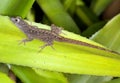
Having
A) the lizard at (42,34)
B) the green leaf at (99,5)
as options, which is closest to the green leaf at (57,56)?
the lizard at (42,34)

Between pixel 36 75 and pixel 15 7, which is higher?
pixel 15 7

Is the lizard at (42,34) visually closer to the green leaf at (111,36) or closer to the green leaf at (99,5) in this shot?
the green leaf at (111,36)

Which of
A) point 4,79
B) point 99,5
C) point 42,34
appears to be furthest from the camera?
point 99,5

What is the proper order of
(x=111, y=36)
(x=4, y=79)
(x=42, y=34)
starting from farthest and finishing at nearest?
1. (x=111, y=36)
2. (x=42, y=34)
3. (x=4, y=79)

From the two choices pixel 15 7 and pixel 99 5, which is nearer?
pixel 15 7

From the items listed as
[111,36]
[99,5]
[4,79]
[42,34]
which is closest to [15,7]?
[42,34]

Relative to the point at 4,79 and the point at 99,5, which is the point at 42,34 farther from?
the point at 99,5

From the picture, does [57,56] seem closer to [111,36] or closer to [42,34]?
[42,34]

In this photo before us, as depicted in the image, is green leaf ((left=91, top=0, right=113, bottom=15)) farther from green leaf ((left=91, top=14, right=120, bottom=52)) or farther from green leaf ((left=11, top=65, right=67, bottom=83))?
green leaf ((left=11, top=65, right=67, bottom=83))

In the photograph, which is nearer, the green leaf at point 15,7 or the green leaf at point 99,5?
the green leaf at point 15,7
